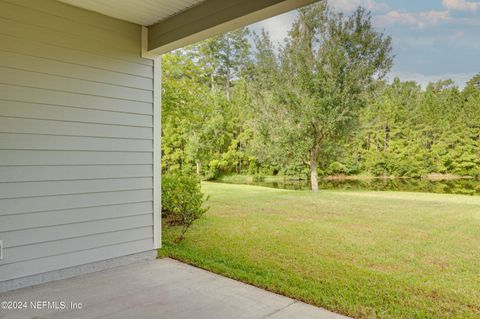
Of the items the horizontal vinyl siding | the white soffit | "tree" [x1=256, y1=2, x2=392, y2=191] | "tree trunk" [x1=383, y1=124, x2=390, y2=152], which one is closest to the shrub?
the horizontal vinyl siding

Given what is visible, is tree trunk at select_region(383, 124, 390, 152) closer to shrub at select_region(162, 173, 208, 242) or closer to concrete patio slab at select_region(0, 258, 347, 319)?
shrub at select_region(162, 173, 208, 242)

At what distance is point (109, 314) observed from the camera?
2131 millimetres

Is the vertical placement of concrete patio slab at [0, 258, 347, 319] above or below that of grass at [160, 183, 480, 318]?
above

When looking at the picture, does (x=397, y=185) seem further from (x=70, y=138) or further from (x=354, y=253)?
(x=70, y=138)

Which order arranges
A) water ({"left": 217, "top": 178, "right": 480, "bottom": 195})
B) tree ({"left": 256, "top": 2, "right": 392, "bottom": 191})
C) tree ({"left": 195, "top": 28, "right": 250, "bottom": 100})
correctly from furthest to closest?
tree ({"left": 195, "top": 28, "right": 250, "bottom": 100}) < water ({"left": 217, "top": 178, "right": 480, "bottom": 195}) < tree ({"left": 256, "top": 2, "right": 392, "bottom": 191})

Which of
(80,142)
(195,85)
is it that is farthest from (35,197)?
(195,85)

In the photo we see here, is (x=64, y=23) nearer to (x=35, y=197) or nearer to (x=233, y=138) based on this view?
(x=35, y=197)

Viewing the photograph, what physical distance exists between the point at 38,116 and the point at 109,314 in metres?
1.63

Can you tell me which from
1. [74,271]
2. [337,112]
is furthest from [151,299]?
[337,112]

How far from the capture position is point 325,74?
9.55 metres

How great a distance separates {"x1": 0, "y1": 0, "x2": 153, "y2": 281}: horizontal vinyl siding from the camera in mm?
2514

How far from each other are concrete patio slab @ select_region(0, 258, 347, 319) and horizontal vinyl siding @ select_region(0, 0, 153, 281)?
278 mm

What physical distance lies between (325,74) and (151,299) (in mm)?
8585

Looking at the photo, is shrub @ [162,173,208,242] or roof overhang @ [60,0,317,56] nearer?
roof overhang @ [60,0,317,56]
